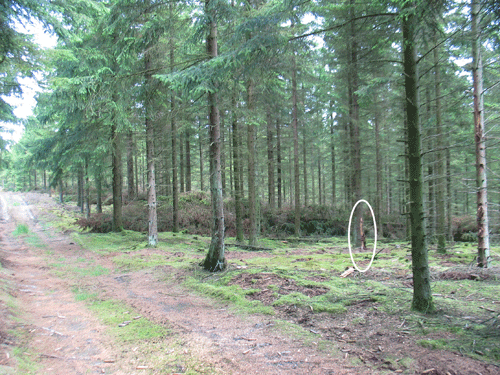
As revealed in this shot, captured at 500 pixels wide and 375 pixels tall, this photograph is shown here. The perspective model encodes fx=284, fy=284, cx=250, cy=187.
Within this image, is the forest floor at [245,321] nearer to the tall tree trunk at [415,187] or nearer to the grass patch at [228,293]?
the grass patch at [228,293]

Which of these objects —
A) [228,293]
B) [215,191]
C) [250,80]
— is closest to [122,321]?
[228,293]

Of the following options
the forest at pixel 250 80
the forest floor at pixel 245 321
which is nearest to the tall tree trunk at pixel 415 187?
the forest at pixel 250 80

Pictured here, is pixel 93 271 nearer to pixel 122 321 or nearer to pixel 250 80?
pixel 122 321

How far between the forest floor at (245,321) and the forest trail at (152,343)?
21 mm

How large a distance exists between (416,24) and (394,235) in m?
18.1

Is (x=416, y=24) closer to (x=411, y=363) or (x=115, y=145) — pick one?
(x=411, y=363)

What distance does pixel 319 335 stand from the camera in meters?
4.07

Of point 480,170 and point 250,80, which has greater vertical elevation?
point 250,80

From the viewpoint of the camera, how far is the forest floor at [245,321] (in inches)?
132

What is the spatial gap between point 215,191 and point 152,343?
4395 millimetres

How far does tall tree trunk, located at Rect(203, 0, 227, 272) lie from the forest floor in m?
0.42

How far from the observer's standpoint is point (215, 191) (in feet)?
25.8

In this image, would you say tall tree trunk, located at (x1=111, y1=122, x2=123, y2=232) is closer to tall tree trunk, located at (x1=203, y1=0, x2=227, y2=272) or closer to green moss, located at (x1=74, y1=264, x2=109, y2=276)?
green moss, located at (x1=74, y1=264, x2=109, y2=276)

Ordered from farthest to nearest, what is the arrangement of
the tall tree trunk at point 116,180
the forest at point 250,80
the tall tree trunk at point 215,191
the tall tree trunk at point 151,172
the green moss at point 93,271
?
the tall tree trunk at point 116,180 < the tall tree trunk at point 151,172 < the green moss at point 93,271 < the tall tree trunk at point 215,191 < the forest at point 250,80
